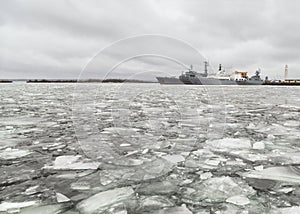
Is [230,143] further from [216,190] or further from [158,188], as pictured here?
[158,188]

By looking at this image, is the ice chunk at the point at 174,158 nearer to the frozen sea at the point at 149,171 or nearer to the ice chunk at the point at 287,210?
the frozen sea at the point at 149,171

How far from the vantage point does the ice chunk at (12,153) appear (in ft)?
5.53

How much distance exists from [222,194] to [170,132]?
1491 millimetres

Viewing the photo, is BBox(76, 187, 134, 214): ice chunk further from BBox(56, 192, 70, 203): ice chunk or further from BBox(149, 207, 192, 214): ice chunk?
BBox(149, 207, 192, 214): ice chunk

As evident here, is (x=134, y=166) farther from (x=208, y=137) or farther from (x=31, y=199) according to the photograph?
(x=208, y=137)

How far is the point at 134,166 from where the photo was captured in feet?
5.14

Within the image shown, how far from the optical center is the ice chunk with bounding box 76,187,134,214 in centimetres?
103

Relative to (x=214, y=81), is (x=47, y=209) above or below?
below

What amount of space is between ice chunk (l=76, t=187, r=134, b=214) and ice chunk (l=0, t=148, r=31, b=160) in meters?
0.99

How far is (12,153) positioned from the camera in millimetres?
1776

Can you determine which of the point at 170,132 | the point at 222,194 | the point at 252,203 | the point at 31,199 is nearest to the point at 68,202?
the point at 31,199

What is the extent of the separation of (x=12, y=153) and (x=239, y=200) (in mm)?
1840

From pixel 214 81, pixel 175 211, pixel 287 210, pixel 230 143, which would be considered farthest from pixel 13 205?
pixel 214 81

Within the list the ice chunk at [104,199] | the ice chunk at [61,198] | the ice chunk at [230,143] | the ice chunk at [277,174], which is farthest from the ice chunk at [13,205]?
the ice chunk at [230,143]
